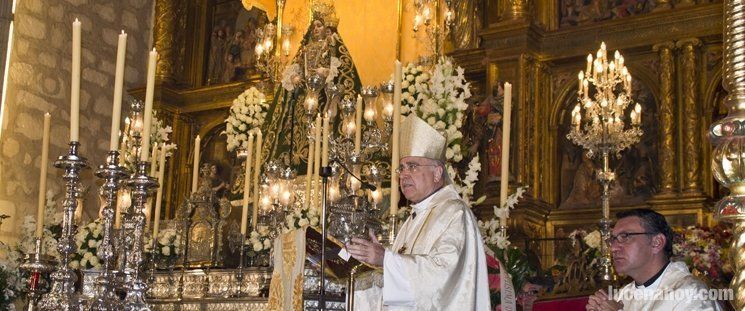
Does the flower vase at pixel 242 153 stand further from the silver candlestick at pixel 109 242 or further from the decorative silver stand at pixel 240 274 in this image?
the silver candlestick at pixel 109 242

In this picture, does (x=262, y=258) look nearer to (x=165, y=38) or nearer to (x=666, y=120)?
(x=666, y=120)

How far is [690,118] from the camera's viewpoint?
361 inches

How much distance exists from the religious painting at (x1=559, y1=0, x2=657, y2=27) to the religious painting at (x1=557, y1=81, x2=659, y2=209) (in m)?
0.71

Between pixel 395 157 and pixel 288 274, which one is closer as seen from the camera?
pixel 288 274

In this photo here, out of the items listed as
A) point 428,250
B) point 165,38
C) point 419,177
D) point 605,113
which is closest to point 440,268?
point 428,250

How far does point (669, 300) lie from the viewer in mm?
4102

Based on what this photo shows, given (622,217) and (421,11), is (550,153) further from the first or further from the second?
(622,217)

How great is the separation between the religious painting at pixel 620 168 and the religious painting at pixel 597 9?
0.71 meters

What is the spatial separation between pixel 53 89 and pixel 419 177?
781 cm

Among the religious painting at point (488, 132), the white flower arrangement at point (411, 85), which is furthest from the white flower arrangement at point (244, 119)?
the religious painting at point (488, 132)

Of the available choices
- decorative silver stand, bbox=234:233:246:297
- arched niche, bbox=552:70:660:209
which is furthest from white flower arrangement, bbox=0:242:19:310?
arched niche, bbox=552:70:660:209

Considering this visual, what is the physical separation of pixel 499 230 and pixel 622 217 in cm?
145

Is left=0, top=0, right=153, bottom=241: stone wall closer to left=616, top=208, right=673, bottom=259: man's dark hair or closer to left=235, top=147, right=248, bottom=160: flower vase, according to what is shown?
left=235, top=147, right=248, bottom=160: flower vase

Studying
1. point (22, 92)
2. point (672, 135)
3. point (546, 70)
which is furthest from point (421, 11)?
point (22, 92)
